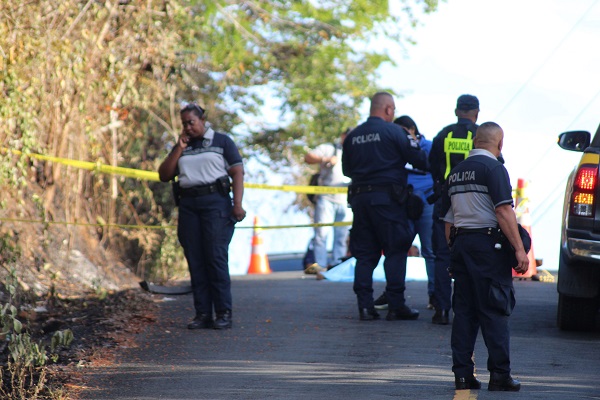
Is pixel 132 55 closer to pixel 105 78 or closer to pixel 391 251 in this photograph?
pixel 105 78

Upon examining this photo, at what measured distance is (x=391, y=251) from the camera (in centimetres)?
1077

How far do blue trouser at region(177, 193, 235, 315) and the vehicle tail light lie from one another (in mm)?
2922

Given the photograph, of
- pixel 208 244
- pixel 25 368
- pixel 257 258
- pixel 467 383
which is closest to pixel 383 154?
pixel 208 244

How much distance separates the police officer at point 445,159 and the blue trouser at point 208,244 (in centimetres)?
181

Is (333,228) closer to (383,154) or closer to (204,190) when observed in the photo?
(383,154)

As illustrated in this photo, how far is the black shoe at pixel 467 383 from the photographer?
23.9 feet

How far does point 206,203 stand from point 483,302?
3443 millimetres

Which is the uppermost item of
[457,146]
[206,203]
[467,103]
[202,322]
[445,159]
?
[467,103]

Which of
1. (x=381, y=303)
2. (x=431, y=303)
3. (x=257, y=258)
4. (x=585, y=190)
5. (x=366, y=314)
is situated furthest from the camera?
(x=257, y=258)

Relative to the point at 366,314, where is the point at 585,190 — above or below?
above

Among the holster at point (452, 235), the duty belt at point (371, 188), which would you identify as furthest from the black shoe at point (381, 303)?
the holster at point (452, 235)

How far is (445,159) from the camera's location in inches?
396

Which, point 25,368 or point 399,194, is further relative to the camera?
point 399,194

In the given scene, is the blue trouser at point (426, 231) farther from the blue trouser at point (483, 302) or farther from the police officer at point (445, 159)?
the blue trouser at point (483, 302)
